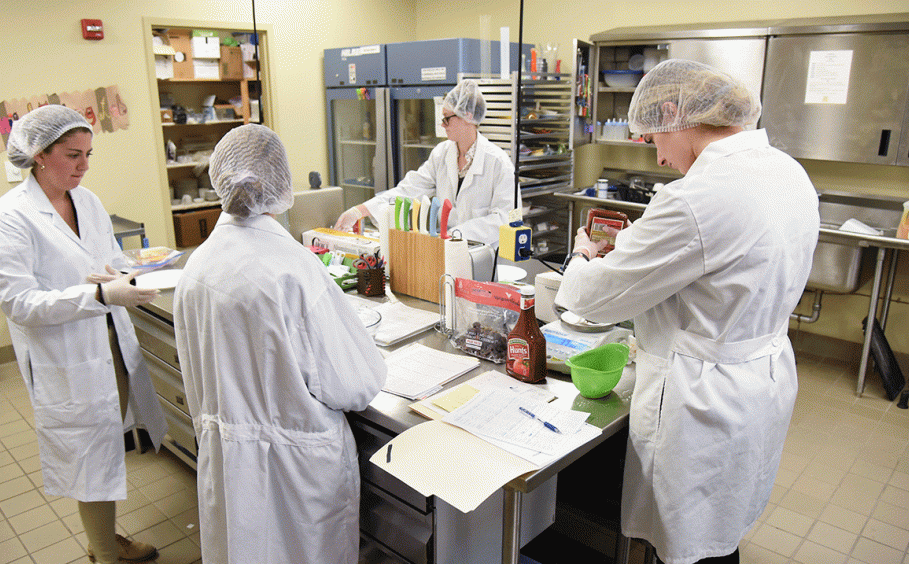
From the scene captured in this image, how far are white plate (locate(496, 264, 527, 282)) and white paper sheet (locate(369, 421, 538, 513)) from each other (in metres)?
1.16

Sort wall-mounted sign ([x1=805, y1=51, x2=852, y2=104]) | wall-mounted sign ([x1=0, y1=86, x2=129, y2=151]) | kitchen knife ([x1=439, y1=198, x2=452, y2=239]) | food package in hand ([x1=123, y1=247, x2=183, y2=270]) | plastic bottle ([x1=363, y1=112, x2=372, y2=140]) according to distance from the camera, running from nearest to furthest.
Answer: kitchen knife ([x1=439, y1=198, x2=452, y2=239])
food package in hand ([x1=123, y1=247, x2=183, y2=270])
wall-mounted sign ([x1=805, y1=51, x2=852, y2=104])
wall-mounted sign ([x1=0, y1=86, x2=129, y2=151])
plastic bottle ([x1=363, y1=112, x2=372, y2=140])

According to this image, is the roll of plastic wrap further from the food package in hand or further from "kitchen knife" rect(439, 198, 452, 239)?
the food package in hand

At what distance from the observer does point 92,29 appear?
15.0ft

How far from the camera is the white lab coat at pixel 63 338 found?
81.3 inches

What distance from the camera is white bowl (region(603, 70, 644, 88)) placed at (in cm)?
478

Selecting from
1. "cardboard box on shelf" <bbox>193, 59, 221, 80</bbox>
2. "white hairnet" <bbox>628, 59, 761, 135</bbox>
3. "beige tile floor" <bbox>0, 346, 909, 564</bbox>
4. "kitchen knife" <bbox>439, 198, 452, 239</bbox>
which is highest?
"cardboard box on shelf" <bbox>193, 59, 221, 80</bbox>

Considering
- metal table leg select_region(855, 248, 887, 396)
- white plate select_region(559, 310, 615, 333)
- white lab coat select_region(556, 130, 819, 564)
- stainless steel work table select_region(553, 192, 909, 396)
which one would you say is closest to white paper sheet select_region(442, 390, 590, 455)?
white lab coat select_region(556, 130, 819, 564)

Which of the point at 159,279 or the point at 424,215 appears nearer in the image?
the point at 424,215

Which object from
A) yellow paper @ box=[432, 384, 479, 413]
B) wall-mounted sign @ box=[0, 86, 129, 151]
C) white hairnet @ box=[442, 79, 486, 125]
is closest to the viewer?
yellow paper @ box=[432, 384, 479, 413]

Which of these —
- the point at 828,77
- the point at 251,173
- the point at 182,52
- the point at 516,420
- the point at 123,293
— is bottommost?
the point at 516,420

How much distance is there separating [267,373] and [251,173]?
50 centimetres

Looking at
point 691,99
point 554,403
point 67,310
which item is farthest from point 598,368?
point 67,310

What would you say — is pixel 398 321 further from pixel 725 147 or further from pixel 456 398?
pixel 725 147

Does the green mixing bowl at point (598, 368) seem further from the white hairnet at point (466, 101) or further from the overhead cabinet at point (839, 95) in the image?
the overhead cabinet at point (839, 95)
